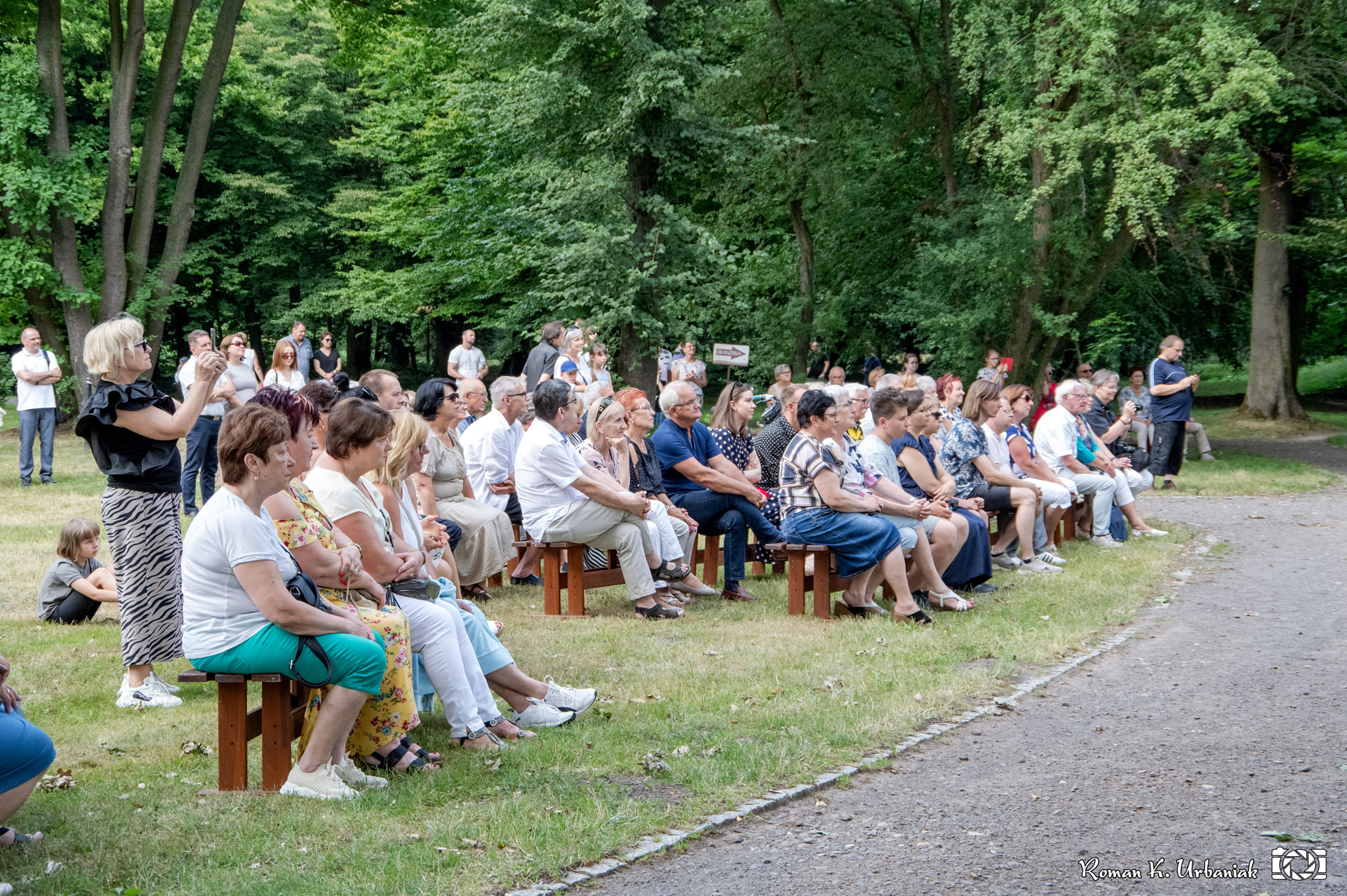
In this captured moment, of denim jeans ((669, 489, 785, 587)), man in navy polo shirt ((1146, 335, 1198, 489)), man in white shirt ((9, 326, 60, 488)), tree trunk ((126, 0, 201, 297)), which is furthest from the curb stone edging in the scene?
tree trunk ((126, 0, 201, 297))

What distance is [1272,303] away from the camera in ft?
66.1

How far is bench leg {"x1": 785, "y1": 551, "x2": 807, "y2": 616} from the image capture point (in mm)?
7652

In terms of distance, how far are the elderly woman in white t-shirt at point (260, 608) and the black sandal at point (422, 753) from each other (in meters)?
0.42

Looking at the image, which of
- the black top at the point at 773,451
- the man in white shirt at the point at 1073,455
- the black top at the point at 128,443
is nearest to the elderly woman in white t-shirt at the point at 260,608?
the black top at the point at 128,443

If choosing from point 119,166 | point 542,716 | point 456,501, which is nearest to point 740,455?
point 456,501

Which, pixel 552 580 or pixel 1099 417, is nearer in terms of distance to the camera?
pixel 552 580

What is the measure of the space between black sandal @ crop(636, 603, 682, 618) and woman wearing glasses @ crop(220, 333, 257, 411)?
211 inches

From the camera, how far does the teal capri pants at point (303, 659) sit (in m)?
4.10

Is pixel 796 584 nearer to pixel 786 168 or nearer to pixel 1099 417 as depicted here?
pixel 1099 417

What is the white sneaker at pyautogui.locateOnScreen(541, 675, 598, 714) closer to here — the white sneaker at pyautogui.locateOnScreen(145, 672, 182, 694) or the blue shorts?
the white sneaker at pyautogui.locateOnScreen(145, 672, 182, 694)

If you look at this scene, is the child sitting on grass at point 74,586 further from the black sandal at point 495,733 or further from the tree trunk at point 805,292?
the tree trunk at point 805,292

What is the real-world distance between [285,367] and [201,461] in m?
1.20

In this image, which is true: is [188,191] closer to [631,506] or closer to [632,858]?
[631,506]

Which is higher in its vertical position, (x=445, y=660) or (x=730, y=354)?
(x=730, y=354)
